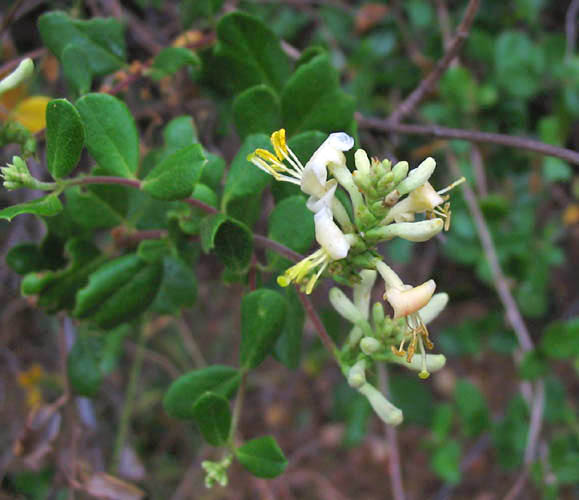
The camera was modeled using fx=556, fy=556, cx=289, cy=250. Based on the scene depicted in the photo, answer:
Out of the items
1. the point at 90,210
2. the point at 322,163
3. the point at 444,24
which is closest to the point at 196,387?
the point at 90,210

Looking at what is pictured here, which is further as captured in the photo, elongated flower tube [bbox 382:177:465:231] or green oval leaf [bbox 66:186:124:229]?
green oval leaf [bbox 66:186:124:229]

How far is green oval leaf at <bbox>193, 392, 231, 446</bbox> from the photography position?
3.05 ft

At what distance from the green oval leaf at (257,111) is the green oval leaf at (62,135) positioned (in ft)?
1.12

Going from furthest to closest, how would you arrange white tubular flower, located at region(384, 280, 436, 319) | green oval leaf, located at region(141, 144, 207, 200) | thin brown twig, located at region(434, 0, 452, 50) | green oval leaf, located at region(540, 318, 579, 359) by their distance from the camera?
thin brown twig, located at region(434, 0, 452, 50) < green oval leaf, located at region(540, 318, 579, 359) < green oval leaf, located at region(141, 144, 207, 200) < white tubular flower, located at region(384, 280, 436, 319)

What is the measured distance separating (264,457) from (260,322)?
24 centimetres

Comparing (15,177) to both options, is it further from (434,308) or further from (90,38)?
(434,308)

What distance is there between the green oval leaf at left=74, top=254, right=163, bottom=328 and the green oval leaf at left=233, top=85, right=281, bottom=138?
33 cm

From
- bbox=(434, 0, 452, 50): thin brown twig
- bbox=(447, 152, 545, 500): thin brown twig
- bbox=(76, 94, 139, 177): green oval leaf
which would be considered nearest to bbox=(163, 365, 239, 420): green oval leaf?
bbox=(76, 94, 139, 177): green oval leaf

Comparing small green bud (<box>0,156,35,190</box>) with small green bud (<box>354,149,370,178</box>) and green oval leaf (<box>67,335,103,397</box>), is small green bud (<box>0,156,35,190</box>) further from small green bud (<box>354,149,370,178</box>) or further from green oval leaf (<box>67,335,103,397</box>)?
green oval leaf (<box>67,335,103,397</box>)

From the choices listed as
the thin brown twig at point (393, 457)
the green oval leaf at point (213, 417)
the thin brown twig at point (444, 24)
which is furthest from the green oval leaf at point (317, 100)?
the thin brown twig at point (444, 24)

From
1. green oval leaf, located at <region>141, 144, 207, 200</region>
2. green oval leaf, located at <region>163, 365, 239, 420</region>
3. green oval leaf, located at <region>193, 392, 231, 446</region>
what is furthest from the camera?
green oval leaf, located at <region>163, 365, 239, 420</region>

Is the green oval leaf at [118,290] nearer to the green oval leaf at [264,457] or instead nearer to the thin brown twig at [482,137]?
the green oval leaf at [264,457]

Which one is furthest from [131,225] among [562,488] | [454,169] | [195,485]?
[562,488]

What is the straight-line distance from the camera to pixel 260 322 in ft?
3.12
